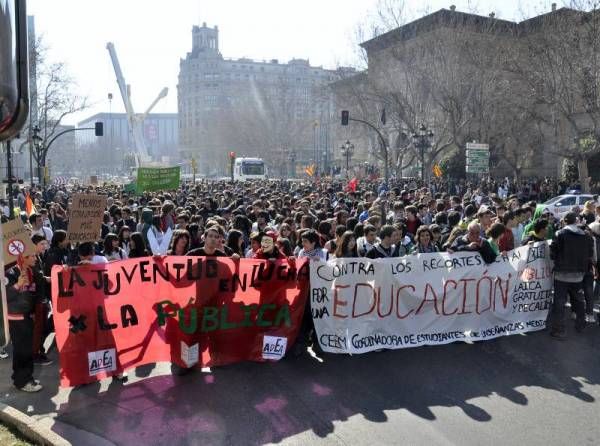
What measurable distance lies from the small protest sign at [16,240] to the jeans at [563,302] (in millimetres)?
6170

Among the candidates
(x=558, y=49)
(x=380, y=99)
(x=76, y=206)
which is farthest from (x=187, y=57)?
(x=76, y=206)

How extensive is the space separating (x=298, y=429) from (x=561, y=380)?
2897mm

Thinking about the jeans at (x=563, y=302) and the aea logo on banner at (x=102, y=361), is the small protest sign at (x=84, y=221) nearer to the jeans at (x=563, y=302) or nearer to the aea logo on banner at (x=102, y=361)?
the aea logo on banner at (x=102, y=361)

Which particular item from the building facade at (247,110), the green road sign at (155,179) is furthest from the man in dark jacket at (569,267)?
the building facade at (247,110)

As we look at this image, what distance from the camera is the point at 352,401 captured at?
5.63m

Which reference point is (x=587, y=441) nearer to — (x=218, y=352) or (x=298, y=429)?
(x=298, y=429)

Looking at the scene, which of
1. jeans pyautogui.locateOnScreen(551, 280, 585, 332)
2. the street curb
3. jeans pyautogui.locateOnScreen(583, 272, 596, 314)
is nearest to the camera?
the street curb

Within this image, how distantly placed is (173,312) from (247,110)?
306 ft

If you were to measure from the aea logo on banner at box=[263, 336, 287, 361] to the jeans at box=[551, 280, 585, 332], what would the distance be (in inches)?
141

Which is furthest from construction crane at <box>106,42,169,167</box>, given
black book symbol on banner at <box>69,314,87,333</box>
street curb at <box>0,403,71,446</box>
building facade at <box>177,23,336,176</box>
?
street curb at <box>0,403,71,446</box>

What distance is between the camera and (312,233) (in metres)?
7.40

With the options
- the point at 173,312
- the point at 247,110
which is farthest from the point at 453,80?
the point at 247,110

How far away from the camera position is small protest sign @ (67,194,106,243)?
303 inches

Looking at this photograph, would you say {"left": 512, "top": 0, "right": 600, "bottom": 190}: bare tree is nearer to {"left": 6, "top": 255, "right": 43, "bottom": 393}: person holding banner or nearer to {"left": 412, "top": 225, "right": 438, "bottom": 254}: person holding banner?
{"left": 412, "top": 225, "right": 438, "bottom": 254}: person holding banner
